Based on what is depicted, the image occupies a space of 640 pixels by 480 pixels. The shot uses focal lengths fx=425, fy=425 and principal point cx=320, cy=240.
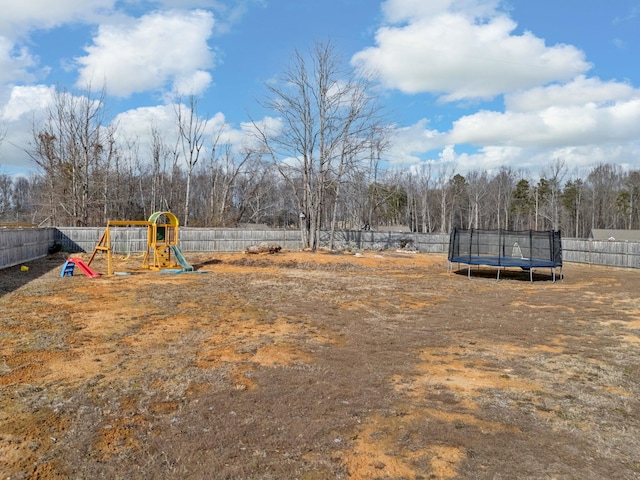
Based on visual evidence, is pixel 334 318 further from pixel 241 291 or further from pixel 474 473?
pixel 474 473

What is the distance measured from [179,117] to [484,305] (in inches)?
1275

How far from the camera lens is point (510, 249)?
764 inches

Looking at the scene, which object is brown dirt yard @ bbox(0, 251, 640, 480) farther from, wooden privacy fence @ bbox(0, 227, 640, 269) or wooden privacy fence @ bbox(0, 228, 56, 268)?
wooden privacy fence @ bbox(0, 227, 640, 269)

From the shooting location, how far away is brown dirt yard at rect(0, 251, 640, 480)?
9.80ft

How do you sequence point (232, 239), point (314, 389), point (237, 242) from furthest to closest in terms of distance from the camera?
1. point (237, 242)
2. point (232, 239)
3. point (314, 389)

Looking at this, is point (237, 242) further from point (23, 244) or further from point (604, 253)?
point (604, 253)

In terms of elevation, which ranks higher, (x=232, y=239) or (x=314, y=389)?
(x=232, y=239)

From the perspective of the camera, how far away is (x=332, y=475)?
2807mm

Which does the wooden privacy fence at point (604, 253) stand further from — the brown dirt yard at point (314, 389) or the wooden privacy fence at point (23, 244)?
the wooden privacy fence at point (23, 244)

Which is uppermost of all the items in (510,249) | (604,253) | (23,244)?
(23,244)

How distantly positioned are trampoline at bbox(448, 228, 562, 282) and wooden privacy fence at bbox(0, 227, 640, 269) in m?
5.03

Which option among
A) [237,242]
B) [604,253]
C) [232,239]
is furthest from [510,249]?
[232,239]

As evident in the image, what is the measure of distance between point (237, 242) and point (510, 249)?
47.2ft

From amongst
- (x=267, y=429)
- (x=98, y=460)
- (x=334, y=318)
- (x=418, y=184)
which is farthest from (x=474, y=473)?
(x=418, y=184)
